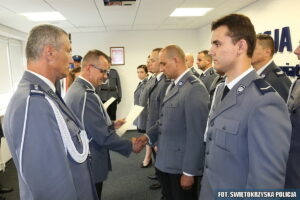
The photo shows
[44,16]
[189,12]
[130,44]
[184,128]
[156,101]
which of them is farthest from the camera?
[130,44]

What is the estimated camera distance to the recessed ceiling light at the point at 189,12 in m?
4.50

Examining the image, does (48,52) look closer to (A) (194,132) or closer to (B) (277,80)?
(A) (194,132)

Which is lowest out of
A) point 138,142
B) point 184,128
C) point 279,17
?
point 138,142

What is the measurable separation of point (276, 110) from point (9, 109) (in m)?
1.18

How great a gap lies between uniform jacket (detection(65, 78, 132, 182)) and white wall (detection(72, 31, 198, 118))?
190 inches

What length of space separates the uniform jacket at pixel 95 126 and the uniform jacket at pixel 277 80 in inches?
60.6

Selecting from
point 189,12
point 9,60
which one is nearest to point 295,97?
point 189,12

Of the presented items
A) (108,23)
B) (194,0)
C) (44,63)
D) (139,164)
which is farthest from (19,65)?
(44,63)

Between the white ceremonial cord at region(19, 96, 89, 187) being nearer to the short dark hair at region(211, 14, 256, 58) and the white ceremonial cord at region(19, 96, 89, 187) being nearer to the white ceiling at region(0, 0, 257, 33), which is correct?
the short dark hair at region(211, 14, 256, 58)

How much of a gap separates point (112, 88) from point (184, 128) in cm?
479

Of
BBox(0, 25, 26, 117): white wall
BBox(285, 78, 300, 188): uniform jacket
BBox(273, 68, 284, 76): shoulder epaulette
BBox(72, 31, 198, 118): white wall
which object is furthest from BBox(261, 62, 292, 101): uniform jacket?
BBox(0, 25, 26, 117): white wall

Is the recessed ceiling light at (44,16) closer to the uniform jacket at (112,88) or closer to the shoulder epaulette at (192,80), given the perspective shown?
the uniform jacket at (112,88)

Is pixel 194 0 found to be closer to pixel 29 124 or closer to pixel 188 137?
pixel 188 137

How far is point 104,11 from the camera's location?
14.2ft
